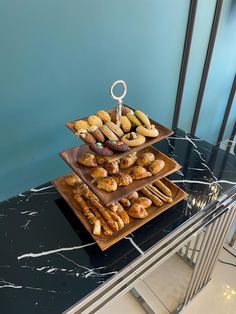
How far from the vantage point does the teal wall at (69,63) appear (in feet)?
3.24

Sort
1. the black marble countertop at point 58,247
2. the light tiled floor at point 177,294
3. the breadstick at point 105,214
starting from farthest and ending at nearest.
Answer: the light tiled floor at point 177,294, the breadstick at point 105,214, the black marble countertop at point 58,247

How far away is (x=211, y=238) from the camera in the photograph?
1122mm

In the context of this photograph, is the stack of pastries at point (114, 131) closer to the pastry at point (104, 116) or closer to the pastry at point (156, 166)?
the pastry at point (104, 116)

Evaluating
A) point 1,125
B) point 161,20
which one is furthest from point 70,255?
point 161,20

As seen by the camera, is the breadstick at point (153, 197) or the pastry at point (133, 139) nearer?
the pastry at point (133, 139)

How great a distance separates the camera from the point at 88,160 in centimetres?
83

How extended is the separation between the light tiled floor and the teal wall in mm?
863

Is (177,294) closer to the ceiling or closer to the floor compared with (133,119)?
closer to the floor

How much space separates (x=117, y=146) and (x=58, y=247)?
A: 367 millimetres

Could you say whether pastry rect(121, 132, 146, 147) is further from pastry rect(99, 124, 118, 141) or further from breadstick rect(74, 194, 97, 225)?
breadstick rect(74, 194, 97, 225)

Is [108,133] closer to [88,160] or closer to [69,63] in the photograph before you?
[88,160]

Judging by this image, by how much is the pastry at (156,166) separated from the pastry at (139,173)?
2 cm

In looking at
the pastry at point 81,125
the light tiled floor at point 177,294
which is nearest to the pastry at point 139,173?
the pastry at point 81,125

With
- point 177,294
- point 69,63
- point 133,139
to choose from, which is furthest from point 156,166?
point 177,294
